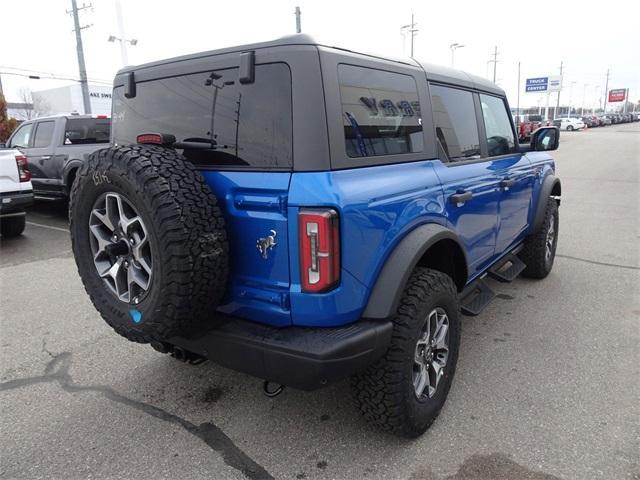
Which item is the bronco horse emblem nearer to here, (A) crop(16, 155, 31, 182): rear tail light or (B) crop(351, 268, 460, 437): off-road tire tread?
(B) crop(351, 268, 460, 437): off-road tire tread

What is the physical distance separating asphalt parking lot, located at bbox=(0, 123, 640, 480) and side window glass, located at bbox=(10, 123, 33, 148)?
6.14 m

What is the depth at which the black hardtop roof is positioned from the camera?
2.17m

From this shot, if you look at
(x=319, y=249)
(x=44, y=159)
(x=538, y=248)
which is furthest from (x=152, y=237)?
(x=44, y=159)

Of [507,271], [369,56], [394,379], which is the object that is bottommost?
[507,271]

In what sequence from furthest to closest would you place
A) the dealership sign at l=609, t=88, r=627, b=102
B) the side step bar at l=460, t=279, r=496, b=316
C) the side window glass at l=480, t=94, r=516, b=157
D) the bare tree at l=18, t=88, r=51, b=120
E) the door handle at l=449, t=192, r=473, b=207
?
the dealership sign at l=609, t=88, r=627, b=102 → the bare tree at l=18, t=88, r=51, b=120 → the side window glass at l=480, t=94, r=516, b=157 → the side step bar at l=460, t=279, r=496, b=316 → the door handle at l=449, t=192, r=473, b=207

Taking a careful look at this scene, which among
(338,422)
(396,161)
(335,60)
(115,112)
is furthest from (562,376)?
(115,112)

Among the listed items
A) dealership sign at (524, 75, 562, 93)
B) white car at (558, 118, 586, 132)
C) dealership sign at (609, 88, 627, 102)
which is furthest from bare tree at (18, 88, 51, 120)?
dealership sign at (609, 88, 627, 102)

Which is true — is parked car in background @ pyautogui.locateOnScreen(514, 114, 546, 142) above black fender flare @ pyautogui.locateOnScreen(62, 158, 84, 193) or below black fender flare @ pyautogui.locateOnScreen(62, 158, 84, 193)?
above

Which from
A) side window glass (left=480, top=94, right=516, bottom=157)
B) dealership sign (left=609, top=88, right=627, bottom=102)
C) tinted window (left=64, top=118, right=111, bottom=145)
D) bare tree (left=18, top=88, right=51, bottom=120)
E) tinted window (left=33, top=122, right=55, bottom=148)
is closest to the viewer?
side window glass (left=480, top=94, right=516, bottom=157)

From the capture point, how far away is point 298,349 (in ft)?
6.73

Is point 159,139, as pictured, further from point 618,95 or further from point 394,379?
point 618,95

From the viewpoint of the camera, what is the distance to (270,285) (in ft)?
7.24

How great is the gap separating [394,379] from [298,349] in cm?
56

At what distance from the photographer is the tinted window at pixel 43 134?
8.71 meters
